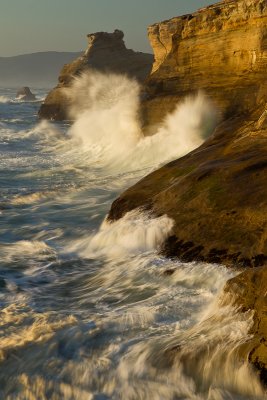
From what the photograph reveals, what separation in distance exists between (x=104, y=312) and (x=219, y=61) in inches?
463

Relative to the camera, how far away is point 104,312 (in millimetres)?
5648

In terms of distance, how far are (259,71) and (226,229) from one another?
29.3 ft

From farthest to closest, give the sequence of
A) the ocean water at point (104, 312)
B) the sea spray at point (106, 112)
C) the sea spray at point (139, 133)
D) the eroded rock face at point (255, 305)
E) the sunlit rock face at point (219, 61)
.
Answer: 1. the sea spray at point (106, 112)
2. the sea spray at point (139, 133)
3. the sunlit rock face at point (219, 61)
4. the ocean water at point (104, 312)
5. the eroded rock face at point (255, 305)

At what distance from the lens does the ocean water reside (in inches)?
168

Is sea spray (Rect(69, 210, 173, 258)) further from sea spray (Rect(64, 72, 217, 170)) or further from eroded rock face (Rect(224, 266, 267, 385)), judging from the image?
sea spray (Rect(64, 72, 217, 170))

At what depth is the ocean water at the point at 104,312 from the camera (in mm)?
4258

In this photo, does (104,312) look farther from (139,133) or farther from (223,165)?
(139,133)

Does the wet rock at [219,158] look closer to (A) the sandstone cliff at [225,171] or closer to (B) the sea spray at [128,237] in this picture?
(A) the sandstone cliff at [225,171]

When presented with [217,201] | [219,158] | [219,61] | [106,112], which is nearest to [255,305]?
[217,201]

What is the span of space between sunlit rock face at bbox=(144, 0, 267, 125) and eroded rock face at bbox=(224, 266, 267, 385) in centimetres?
786

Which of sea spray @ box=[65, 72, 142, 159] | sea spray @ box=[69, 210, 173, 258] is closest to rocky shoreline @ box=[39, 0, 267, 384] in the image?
sea spray @ box=[69, 210, 173, 258]

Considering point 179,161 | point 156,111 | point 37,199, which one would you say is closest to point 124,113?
point 156,111

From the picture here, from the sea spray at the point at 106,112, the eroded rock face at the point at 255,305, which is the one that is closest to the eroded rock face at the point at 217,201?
the eroded rock face at the point at 255,305

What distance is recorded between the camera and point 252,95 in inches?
546
